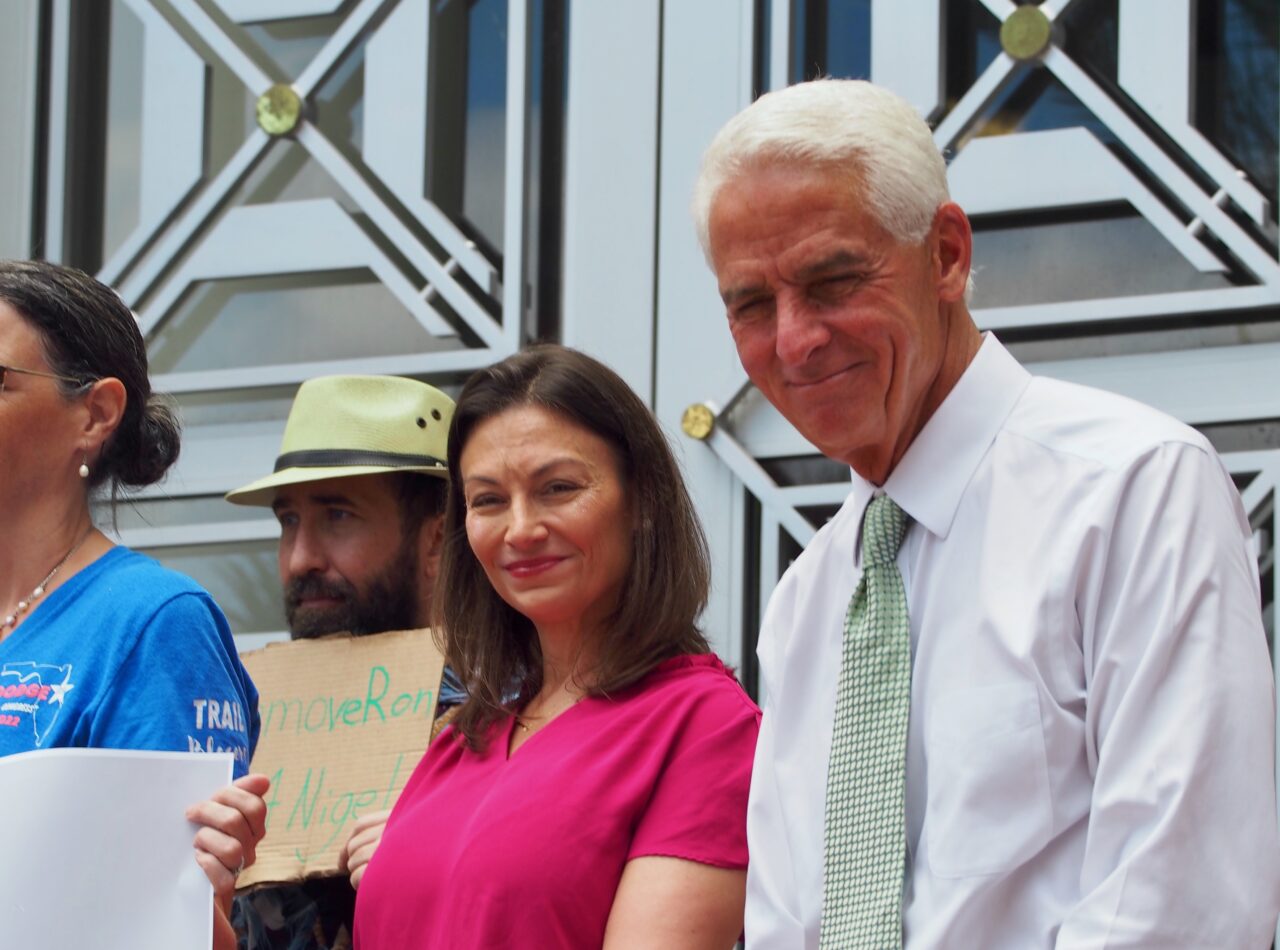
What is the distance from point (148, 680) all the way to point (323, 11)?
213 cm

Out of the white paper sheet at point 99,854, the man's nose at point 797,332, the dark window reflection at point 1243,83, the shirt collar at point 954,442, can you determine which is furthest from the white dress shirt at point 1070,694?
the dark window reflection at point 1243,83

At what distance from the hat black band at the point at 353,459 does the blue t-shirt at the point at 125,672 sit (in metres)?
0.93

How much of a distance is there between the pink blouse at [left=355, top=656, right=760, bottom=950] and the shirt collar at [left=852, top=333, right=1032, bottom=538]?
0.44 meters

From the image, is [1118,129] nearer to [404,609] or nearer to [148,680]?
[404,609]

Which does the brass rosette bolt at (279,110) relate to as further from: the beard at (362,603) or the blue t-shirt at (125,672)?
the blue t-shirt at (125,672)

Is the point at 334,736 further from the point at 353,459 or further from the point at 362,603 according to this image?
the point at 353,459

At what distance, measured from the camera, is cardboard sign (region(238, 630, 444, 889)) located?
2732mm

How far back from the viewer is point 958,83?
319 centimetres

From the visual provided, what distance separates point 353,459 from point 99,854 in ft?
4.09

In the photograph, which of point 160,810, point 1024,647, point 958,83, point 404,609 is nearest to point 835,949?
point 1024,647

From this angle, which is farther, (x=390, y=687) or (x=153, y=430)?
(x=390, y=687)

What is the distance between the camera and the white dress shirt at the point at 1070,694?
1582mm

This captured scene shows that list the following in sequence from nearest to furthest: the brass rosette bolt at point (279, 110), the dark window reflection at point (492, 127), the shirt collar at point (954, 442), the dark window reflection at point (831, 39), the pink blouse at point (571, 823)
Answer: the shirt collar at point (954, 442)
the pink blouse at point (571, 823)
the dark window reflection at point (831, 39)
the dark window reflection at point (492, 127)
the brass rosette bolt at point (279, 110)

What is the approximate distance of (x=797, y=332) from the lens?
1838mm
